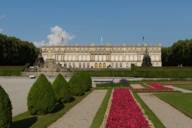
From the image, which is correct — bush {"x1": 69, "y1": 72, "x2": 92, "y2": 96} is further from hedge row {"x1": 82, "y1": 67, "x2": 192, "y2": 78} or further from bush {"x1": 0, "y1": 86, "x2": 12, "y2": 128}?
hedge row {"x1": 82, "y1": 67, "x2": 192, "y2": 78}

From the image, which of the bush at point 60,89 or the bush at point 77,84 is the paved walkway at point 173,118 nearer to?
the bush at point 60,89

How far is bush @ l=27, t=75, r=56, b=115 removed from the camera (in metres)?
14.1

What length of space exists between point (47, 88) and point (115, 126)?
3867 millimetres

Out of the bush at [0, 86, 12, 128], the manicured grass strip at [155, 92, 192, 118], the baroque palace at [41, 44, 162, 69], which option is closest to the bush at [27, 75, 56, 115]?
the bush at [0, 86, 12, 128]

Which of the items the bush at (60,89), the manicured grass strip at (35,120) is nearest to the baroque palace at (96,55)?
the bush at (60,89)

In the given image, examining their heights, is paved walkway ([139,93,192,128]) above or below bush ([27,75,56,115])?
below

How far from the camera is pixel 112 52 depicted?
158 meters

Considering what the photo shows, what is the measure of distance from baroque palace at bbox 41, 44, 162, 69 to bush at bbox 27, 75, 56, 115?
140 meters

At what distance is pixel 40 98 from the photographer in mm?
14164

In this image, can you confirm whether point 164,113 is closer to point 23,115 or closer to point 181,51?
point 23,115

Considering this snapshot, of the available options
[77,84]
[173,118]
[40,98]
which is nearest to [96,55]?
A: [77,84]

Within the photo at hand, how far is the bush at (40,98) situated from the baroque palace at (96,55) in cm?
14046

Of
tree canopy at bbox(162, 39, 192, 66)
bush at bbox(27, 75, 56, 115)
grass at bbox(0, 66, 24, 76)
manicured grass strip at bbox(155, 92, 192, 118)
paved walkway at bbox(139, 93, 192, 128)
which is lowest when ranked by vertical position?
paved walkway at bbox(139, 93, 192, 128)

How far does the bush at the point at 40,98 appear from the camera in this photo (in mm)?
14094
